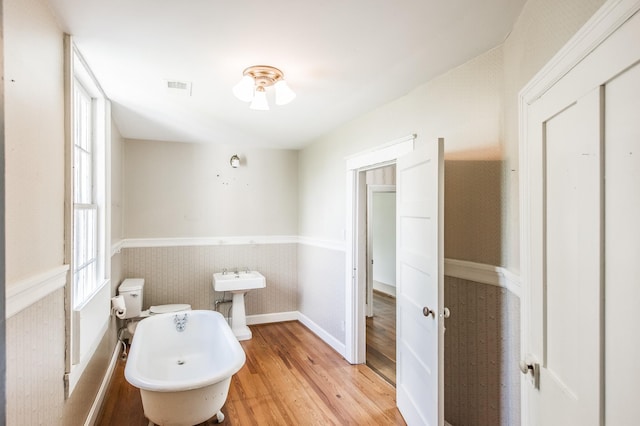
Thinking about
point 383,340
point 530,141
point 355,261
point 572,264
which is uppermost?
point 530,141

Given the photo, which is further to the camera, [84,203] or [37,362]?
[84,203]

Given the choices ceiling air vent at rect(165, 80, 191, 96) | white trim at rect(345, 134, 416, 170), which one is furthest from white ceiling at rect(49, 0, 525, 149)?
white trim at rect(345, 134, 416, 170)

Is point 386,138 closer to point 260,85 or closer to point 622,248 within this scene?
point 260,85

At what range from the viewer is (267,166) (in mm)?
4945

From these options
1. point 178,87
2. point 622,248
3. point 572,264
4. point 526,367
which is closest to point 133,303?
point 178,87

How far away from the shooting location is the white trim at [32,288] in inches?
47.4

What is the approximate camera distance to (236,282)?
167 inches

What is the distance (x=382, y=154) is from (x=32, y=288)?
246 cm

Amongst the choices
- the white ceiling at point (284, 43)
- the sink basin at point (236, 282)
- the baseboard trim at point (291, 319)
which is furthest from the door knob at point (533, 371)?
the sink basin at point (236, 282)

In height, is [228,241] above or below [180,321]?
→ above

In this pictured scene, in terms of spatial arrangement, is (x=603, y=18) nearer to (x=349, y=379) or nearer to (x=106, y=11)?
(x=106, y=11)

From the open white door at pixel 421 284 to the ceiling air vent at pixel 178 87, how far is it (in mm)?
1655

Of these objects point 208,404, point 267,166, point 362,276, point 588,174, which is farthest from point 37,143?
point 267,166

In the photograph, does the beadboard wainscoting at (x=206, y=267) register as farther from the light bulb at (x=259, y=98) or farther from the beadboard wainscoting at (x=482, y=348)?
the beadboard wainscoting at (x=482, y=348)
